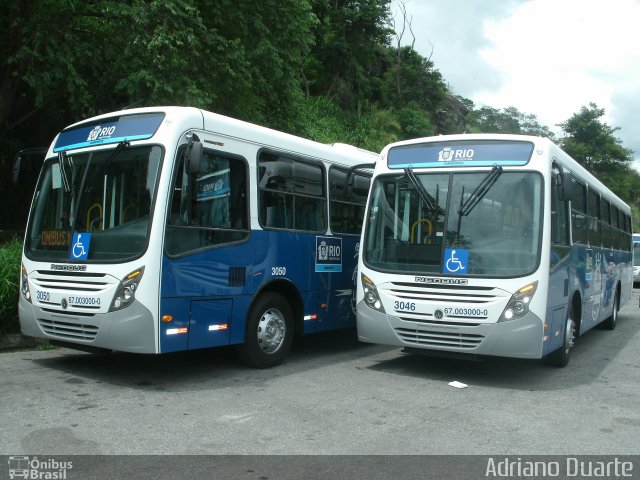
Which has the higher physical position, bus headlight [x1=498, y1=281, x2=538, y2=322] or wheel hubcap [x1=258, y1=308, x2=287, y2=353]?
bus headlight [x1=498, y1=281, x2=538, y2=322]

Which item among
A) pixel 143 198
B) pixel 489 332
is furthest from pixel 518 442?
pixel 143 198

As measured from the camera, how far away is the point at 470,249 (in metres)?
7.68

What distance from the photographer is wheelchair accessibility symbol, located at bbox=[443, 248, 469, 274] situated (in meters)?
7.64

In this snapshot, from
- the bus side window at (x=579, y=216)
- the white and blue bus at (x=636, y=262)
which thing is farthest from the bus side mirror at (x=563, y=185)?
the white and blue bus at (x=636, y=262)

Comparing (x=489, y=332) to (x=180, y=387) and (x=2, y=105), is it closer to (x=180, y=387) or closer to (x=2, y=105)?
(x=180, y=387)

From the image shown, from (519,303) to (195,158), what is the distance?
3.97 meters

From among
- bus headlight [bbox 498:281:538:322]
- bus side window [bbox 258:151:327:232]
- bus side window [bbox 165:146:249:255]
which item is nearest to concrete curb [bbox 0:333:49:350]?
bus side window [bbox 165:146:249:255]

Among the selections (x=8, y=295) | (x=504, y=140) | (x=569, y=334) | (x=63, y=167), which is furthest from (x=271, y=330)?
(x=569, y=334)

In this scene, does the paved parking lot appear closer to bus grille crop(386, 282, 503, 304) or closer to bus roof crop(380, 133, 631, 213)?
bus grille crop(386, 282, 503, 304)

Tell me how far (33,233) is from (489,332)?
5.56 meters

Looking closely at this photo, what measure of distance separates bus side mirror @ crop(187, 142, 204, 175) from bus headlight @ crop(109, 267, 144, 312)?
1.16m

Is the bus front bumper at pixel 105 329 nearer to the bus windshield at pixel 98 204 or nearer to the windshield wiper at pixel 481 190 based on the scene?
the bus windshield at pixel 98 204

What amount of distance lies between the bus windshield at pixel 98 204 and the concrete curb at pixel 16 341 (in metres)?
2.20

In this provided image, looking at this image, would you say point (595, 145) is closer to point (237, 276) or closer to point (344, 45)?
point (344, 45)
